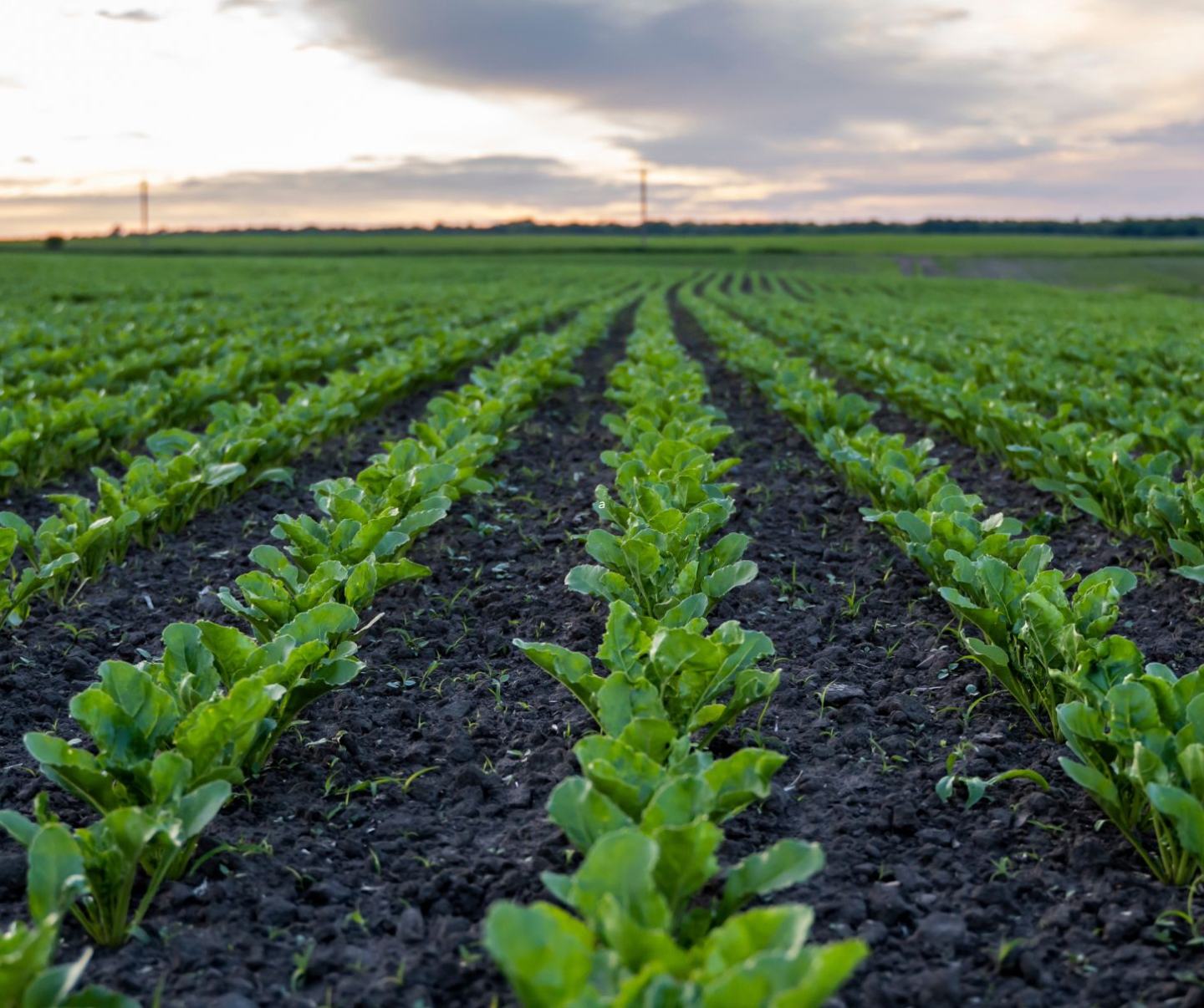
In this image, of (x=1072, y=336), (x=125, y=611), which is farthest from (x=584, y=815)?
(x=1072, y=336)

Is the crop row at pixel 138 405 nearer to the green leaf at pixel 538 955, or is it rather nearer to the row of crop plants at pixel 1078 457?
the row of crop plants at pixel 1078 457

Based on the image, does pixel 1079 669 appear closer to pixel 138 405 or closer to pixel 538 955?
pixel 538 955

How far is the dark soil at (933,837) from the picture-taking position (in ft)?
8.18

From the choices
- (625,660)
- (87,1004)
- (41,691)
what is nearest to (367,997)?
(87,1004)

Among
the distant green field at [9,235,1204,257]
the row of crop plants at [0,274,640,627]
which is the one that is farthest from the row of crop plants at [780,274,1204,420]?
the distant green field at [9,235,1204,257]

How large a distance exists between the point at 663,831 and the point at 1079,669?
5.54ft

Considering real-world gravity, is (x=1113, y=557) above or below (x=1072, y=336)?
below

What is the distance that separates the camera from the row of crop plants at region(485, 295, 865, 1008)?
5.98 ft

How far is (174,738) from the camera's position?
9.20 ft

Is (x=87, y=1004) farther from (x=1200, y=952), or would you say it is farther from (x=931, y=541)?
(x=931, y=541)

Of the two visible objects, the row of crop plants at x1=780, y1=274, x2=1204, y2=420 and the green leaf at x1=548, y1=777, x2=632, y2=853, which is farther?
the row of crop plants at x1=780, y1=274, x2=1204, y2=420

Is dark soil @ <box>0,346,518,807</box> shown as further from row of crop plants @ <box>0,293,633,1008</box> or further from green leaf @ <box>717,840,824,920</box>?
green leaf @ <box>717,840,824,920</box>

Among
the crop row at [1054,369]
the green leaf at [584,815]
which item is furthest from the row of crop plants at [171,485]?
the crop row at [1054,369]

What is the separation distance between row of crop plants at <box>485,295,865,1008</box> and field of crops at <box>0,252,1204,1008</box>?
1cm
